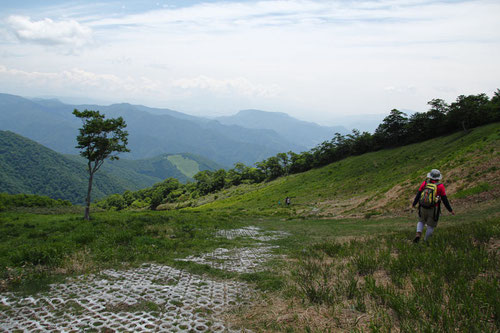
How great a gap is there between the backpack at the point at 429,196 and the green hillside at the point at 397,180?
40.3ft

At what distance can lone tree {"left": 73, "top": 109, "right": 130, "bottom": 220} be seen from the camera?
2586 centimetres

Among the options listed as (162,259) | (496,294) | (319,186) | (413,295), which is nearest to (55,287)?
(162,259)

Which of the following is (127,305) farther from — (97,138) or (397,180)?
(397,180)

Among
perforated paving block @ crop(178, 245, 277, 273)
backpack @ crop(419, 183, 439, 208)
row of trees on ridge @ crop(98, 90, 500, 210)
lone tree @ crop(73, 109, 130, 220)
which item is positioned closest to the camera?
perforated paving block @ crop(178, 245, 277, 273)

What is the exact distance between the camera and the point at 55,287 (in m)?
6.41

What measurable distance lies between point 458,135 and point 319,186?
2514 centimetres

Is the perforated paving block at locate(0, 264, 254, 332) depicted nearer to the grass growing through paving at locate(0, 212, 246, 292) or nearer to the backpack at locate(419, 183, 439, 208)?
the grass growing through paving at locate(0, 212, 246, 292)

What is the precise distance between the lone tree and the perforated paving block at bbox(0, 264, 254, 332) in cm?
2192

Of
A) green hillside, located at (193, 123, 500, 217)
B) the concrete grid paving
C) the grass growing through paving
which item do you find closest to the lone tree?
the grass growing through paving

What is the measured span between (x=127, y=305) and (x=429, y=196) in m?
9.77

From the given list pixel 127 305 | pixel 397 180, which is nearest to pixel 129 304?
pixel 127 305

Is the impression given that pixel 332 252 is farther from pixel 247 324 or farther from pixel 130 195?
pixel 130 195

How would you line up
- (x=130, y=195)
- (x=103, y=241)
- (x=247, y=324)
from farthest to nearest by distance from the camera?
(x=130, y=195)
(x=103, y=241)
(x=247, y=324)

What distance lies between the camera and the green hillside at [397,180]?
821 inches
